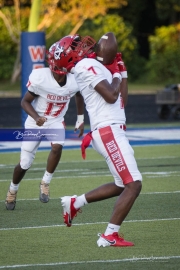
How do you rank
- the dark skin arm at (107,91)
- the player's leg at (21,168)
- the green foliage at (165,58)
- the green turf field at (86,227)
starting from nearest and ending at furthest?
the green turf field at (86,227) → the dark skin arm at (107,91) → the player's leg at (21,168) → the green foliage at (165,58)

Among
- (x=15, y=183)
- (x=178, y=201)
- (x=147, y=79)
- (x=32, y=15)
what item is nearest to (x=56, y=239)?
(x=15, y=183)

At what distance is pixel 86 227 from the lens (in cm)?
771

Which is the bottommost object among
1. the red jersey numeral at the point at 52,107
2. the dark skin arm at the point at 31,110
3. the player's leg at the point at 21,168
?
the player's leg at the point at 21,168

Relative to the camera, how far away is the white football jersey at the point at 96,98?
664cm

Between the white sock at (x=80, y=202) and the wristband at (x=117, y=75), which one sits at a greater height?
the wristband at (x=117, y=75)

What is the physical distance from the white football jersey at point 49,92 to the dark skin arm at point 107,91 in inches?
90.7

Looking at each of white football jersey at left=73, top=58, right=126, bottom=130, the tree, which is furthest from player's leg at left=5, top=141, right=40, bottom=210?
the tree

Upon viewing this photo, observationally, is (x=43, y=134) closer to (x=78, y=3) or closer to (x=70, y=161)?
(x=70, y=161)

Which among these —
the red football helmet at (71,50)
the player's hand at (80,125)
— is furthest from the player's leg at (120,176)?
the player's hand at (80,125)

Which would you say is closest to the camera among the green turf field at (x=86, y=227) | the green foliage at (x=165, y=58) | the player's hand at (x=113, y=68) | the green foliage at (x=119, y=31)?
the green turf field at (x=86, y=227)

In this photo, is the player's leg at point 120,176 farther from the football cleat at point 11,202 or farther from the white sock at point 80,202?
the football cleat at point 11,202

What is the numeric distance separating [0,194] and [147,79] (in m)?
32.2

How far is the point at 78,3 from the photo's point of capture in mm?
37344

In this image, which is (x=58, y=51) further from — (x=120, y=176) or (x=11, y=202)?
(x=11, y=202)
